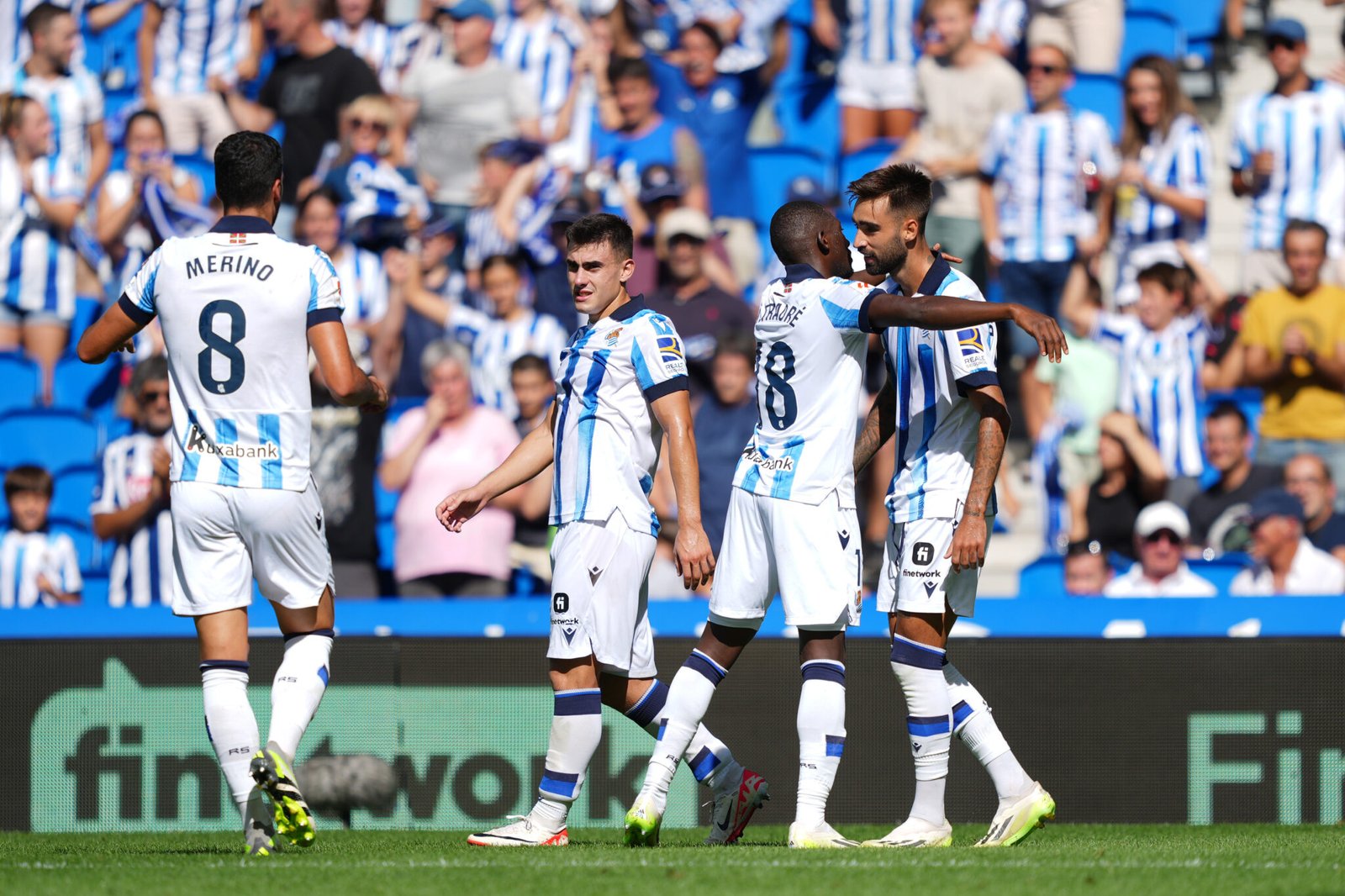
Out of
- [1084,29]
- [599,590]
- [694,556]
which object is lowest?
[599,590]

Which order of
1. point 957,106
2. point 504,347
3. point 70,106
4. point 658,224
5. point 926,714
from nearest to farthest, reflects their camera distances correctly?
point 926,714
point 504,347
point 658,224
point 957,106
point 70,106

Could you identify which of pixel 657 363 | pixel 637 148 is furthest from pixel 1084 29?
pixel 657 363

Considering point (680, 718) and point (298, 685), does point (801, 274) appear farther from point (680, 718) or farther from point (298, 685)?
point (298, 685)

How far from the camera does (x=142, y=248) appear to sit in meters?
11.2

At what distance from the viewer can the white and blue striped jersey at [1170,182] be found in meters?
10.8

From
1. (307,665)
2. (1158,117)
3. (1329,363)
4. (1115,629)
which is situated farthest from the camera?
(1158,117)

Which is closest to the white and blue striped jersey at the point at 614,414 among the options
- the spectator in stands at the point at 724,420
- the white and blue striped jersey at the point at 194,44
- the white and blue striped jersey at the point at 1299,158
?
the spectator in stands at the point at 724,420

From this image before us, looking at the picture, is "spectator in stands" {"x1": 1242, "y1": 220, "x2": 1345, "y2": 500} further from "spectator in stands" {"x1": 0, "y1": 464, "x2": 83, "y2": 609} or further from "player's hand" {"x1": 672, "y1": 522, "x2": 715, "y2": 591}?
"spectator in stands" {"x1": 0, "y1": 464, "x2": 83, "y2": 609}

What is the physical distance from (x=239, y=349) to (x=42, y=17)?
7.86m

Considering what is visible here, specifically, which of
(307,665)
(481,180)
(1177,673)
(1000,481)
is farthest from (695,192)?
(307,665)

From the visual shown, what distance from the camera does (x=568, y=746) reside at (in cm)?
550

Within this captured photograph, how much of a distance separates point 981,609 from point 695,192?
12.7 feet

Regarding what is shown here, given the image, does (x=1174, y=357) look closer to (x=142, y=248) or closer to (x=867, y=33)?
(x=867, y=33)

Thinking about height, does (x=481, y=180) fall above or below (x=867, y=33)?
below
